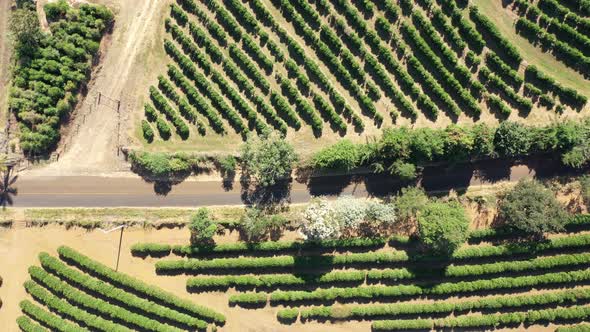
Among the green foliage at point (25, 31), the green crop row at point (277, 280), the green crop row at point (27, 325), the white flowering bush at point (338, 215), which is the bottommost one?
the green crop row at point (27, 325)

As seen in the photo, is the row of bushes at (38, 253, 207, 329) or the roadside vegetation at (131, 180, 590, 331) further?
the row of bushes at (38, 253, 207, 329)

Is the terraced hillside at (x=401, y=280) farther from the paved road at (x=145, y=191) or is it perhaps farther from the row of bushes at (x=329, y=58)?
the row of bushes at (x=329, y=58)

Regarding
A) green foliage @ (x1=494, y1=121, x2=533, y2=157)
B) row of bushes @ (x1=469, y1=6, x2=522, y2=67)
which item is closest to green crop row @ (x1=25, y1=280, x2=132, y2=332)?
green foliage @ (x1=494, y1=121, x2=533, y2=157)

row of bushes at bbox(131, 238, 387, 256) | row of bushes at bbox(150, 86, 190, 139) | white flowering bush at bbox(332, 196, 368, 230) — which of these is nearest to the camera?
white flowering bush at bbox(332, 196, 368, 230)

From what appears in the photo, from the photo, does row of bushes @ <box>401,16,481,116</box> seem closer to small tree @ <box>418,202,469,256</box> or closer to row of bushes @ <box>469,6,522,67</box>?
row of bushes @ <box>469,6,522,67</box>

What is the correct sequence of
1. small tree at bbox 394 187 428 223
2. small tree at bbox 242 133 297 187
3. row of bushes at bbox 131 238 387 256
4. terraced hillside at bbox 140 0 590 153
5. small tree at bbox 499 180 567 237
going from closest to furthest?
small tree at bbox 499 180 567 237, small tree at bbox 394 187 428 223, small tree at bbox 242 133 297 187, terraced hillside at bbox 140 0 590 153, row of bushes at bbox 131 238 387 256

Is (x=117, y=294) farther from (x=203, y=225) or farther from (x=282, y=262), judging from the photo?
(x=282, y=262)

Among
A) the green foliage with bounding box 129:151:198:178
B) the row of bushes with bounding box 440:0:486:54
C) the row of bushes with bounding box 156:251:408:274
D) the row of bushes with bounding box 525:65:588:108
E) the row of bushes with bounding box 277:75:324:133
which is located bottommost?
the row of bushes with bounding box 156:251:408:274

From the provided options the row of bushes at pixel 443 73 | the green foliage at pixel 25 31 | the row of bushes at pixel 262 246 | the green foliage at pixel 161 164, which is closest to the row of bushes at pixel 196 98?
the green foliage at pixel 161 164
